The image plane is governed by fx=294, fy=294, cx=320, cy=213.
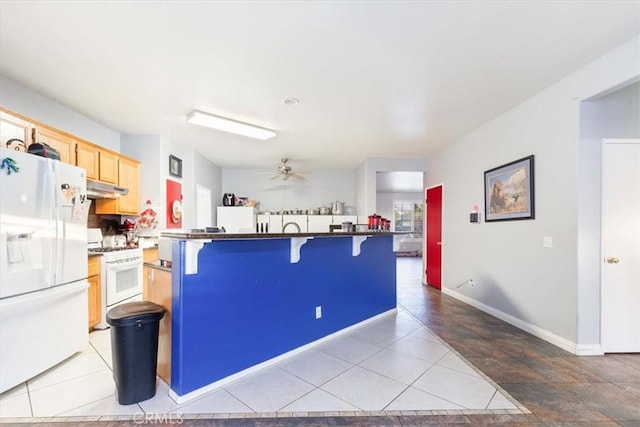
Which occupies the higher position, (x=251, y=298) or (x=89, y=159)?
(x=89, y=159)

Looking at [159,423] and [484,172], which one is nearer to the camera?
[159,423]

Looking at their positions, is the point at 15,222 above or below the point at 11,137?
below

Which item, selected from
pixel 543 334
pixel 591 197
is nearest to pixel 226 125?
pixel 591 197

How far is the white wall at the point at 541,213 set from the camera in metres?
2.86

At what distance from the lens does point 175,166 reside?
513 cm

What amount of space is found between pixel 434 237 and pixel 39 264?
588 cm

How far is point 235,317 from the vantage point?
2.37 metres

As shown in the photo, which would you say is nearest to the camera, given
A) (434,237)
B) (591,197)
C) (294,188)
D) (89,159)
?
(591,197)

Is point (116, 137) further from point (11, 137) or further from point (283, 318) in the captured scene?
point (283, 318)

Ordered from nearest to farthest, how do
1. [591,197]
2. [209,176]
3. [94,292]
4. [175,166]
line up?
[591,197], [94,292], [175,166], [209,176]

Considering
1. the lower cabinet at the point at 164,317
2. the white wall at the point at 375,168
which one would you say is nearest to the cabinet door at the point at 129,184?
the lower cabinet at the point at 164,317

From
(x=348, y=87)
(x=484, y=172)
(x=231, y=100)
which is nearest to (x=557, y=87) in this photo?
(x=484, y=172)

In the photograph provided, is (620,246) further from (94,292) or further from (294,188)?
(294,188)

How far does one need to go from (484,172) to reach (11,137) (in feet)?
17.8
